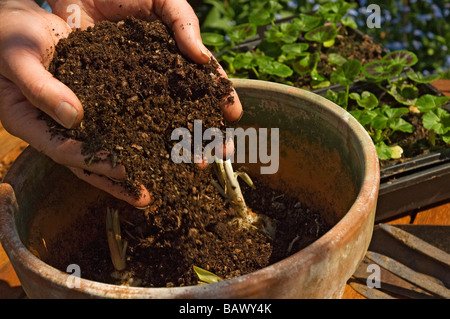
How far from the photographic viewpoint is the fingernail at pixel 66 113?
0.84m

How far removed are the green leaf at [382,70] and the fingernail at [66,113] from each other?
106 centimetres

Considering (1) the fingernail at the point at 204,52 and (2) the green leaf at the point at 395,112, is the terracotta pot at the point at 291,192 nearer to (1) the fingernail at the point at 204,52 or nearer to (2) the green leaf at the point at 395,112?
(1) the fingernail at the point at 204,52

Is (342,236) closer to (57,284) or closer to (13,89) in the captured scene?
(57,284)

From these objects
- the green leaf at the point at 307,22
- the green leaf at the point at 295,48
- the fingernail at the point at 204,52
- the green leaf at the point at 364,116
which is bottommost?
the green leaf at the point at 364,116

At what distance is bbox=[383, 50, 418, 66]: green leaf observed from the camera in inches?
65.2

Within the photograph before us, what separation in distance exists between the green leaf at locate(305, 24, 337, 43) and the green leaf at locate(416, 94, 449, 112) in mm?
396

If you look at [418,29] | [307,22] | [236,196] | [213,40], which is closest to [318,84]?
[307,22]

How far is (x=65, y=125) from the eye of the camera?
0.87 meters

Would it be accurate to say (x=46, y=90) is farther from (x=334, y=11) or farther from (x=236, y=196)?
(x=334, y=11)

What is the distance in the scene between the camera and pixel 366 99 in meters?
1.57

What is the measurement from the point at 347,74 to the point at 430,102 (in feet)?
0.88

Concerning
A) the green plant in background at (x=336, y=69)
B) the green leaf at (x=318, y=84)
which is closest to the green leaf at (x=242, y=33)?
the green plant in background at (x=336, y=69)

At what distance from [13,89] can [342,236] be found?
2.33ft

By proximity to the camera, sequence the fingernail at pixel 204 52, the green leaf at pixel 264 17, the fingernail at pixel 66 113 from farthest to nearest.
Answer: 1. the green leaf at pixel 264 17
2. the fingernail at pixel 204 52
3. the fingernail at pixel 66 113
